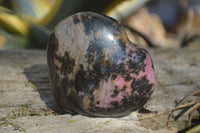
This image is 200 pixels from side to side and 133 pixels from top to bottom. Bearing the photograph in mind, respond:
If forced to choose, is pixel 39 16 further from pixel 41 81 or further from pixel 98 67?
pixel 98 67

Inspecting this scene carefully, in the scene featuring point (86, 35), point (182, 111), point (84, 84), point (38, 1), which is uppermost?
point (38, 1)

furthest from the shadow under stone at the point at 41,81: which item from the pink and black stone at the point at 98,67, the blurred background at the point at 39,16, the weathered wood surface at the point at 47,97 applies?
the blurred background at the point at 39,16

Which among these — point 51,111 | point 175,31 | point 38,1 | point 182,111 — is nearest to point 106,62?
point 51,111

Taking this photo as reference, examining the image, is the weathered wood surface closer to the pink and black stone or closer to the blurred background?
the pink and black stone

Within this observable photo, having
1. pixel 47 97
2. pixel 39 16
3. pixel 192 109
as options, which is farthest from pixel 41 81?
pixel 39 16

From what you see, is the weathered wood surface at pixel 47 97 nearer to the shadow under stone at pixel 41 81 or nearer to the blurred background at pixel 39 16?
the shadow under stone at pixel 41 81

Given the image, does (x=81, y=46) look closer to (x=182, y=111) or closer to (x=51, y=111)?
(x=51, y=111)

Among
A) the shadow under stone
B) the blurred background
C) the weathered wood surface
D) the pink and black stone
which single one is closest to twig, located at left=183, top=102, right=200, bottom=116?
the weathered wood surface
